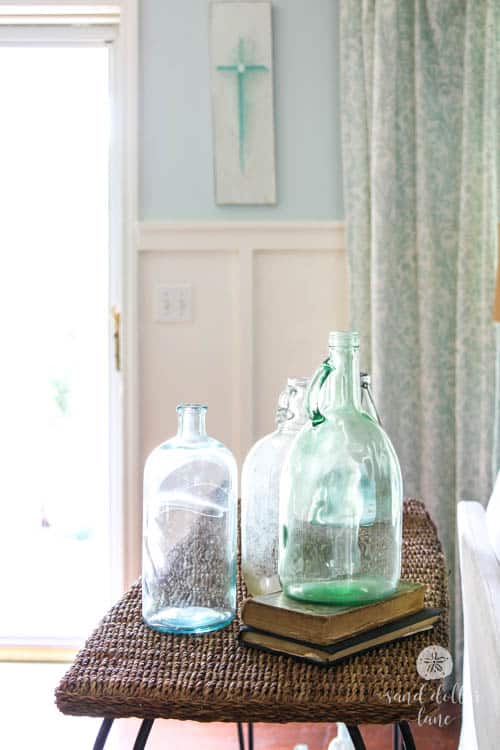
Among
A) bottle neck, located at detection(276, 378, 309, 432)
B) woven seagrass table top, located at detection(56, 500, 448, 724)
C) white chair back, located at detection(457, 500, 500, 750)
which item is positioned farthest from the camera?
bottle neck, located at detection(276, 378, 309, 432)

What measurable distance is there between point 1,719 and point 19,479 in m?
0.81

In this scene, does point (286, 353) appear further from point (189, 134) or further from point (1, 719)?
point (1, 719)

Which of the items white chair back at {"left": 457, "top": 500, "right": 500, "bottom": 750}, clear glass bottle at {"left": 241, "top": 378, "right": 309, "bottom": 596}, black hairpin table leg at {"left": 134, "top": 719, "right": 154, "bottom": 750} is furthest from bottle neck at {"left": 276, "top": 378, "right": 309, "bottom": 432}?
black hairpin table leg at {"left": 134, "top": 719, "right": 154, "bottom": 750}


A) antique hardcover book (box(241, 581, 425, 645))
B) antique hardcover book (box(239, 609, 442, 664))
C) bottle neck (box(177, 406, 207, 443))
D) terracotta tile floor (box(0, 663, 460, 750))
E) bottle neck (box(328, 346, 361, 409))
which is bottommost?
terracotta tile floor (box(0, 663, 460, 750))

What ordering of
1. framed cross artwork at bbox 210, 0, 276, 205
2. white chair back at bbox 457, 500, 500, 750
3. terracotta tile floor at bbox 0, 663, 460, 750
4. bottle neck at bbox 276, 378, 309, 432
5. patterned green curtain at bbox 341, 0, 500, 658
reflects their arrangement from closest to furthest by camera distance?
white chair back at bbox 457, 500, 500, 750 → bottle neck at bbox 276, 378, 309, 432 → terracotta tile floor at bbox 0, 663, 460, 750 → patterned green curtain at bbox 341, 0, 500, 658 → framed cross artwork at bbox 210, 0, 276, 205

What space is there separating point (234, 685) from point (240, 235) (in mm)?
1951

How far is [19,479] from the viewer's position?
9.59 feet

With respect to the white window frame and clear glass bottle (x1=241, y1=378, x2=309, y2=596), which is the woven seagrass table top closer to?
clear glass bottle (x1=241, y1=378, x2=309, y2=596)

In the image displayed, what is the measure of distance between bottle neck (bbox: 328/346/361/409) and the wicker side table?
0.81ft

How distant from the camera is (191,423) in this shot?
95cm

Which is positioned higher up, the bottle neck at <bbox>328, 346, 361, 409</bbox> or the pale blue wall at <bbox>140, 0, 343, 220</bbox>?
the pale blue wall at <bbox>140, 0, 343, 220</bbox>

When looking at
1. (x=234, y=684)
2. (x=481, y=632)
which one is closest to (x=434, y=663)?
(x=481, y=632)

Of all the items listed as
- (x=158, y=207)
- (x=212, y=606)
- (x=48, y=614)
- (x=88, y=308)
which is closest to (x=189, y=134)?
(x=158, y=207)

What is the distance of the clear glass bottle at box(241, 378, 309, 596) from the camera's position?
1.00 meters
